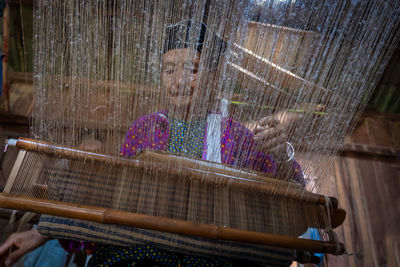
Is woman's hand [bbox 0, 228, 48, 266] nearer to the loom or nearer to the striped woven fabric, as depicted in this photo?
the striped woven fabric

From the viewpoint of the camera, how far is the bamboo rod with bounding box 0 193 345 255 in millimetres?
964

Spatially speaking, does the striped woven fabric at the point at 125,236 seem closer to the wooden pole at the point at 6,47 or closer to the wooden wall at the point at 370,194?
the wooden wall at the point at 370,194

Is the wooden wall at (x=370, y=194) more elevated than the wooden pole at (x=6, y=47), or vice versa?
the wooden pole at (x=6, y=47)

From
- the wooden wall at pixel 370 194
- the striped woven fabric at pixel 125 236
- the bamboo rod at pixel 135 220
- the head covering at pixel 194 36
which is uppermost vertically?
the head covering at pixel 194 36

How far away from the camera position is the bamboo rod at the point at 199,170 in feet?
3.58

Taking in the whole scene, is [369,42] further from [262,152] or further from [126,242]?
[126,242]

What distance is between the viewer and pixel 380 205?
238 cm

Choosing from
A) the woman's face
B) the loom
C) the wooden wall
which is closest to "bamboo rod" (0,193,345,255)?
the loom

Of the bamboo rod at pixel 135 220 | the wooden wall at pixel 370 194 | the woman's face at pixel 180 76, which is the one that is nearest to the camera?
the bamboo rod at pixel 135 220

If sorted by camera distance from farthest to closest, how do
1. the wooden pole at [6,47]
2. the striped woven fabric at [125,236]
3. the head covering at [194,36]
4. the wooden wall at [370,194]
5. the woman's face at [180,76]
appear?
the wooden pole at [6,47] → the wooden wall at [370,194] → the woman's face at [180,76] → the head covering at [194,36] → the striped woven fabric at [125,236]

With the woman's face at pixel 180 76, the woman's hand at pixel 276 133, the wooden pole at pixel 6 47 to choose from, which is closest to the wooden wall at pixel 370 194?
the woman's hand at pixel 276 133

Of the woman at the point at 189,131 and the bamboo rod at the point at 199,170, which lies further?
the woman at the point at 189,131

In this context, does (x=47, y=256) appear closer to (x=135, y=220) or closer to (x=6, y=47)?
(x=135, y=220)

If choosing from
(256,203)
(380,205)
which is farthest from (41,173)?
(380,205)
